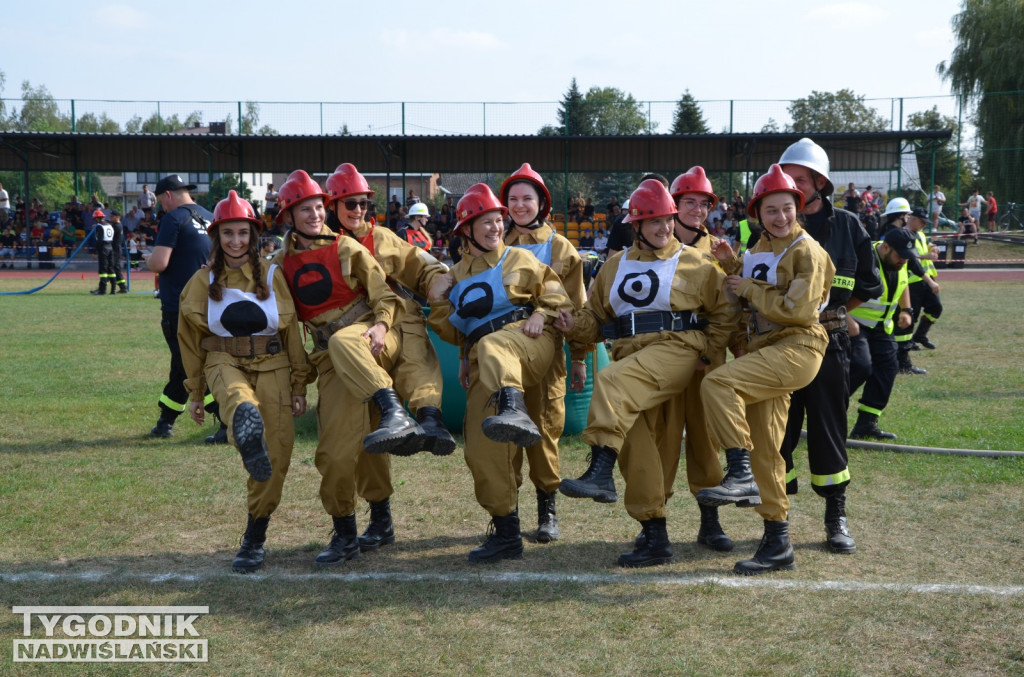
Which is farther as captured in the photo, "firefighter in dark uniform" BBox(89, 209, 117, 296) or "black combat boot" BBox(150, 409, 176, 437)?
"firefighter in dark uniform" BBox(89, 209, 117, 296)

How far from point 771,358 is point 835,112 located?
143 ft

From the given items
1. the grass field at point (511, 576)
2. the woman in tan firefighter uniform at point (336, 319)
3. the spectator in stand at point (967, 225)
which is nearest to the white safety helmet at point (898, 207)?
the grass field at point (511, 576)

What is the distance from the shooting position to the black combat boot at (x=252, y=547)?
5.25 m

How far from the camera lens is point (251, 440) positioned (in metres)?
4.89

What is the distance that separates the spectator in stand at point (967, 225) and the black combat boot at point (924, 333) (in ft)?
71.1

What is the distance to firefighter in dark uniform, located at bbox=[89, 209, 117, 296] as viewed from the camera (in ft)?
73.3

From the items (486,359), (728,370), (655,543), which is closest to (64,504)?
(486,359)

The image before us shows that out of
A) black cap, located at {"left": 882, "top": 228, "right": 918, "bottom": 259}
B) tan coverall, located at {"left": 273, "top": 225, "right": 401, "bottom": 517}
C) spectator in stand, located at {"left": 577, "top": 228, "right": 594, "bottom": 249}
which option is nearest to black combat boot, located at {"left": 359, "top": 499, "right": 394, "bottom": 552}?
tan coverall, located at {"left": 273, "top": 225, "right": 401, "bottom": 517}

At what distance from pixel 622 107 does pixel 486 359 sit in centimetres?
3290

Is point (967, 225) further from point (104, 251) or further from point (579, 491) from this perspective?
point (579, 491)

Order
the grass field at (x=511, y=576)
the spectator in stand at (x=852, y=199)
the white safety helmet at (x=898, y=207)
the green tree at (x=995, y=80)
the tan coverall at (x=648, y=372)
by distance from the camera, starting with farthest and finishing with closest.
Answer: the green tree at (x=995, y=80) < the spectator in stand at (x=852, y=199) < the white safety helmet at (x=898, y=207) < the tan coverall at (x=648, y=372) < the grass field at (x=511, y=576)

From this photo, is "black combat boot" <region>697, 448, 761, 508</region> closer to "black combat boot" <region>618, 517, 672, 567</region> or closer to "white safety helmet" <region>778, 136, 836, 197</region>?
"black combat boot" <region>618, 517, 672, 567</region>

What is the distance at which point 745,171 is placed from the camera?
1347 inches

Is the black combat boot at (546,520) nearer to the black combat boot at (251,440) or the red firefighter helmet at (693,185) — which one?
the black combat boot at (251,440)
